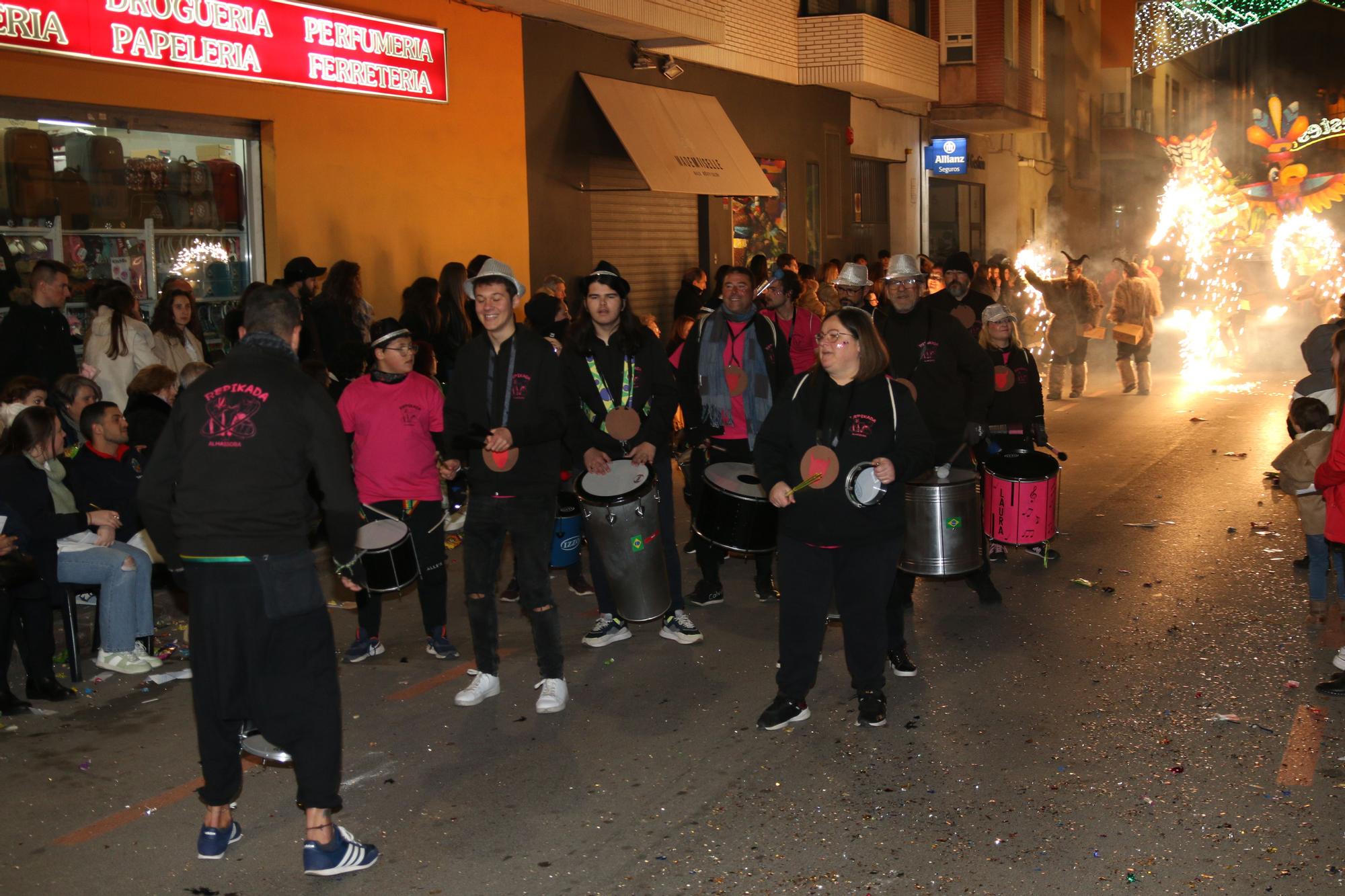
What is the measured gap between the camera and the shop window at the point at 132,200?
420 inches

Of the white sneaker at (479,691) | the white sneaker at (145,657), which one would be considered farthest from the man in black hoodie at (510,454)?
the white sneaker at (145,657)

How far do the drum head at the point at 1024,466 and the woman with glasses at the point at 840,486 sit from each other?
271 cm

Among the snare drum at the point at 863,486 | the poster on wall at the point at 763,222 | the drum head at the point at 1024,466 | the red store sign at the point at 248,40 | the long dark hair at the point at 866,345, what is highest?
the red store sign at the point at 248,40

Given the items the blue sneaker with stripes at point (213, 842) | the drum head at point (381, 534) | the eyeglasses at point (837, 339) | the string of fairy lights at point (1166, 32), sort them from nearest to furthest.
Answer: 1. the blue sneaker with stripes at point (213, 842)
2. the eyeglasses at point (837, 339)
3. the drum head at point (381, 534)
4. the string of fairy lights at point (1166, 32)

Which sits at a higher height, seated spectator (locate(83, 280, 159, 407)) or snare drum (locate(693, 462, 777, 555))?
seated spectator (locate(83, 280, 159, 407))

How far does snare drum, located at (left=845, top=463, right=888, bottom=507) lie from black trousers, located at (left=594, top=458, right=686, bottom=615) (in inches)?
63.5

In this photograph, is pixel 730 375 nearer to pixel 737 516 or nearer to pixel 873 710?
pixel 737 516

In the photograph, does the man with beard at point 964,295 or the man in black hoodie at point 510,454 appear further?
the man with beard at point 964,295

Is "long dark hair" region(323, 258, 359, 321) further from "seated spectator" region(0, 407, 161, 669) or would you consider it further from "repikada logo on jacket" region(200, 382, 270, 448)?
"repikada logo on jacket" region(200, 382, 270, 448)

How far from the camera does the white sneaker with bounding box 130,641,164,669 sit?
7.15 m

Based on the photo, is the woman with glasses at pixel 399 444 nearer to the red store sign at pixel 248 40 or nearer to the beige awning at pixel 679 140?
the red store sign at pixel 248 40

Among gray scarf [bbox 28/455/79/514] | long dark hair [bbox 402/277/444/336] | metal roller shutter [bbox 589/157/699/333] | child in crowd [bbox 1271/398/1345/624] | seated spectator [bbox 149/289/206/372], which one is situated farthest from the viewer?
metal roller shutter [bbox 589/157/699/333]

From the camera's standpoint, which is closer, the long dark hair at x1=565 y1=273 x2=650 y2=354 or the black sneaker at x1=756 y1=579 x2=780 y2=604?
the long dark hair at x1=565 y1=273 x2=650 y2=354

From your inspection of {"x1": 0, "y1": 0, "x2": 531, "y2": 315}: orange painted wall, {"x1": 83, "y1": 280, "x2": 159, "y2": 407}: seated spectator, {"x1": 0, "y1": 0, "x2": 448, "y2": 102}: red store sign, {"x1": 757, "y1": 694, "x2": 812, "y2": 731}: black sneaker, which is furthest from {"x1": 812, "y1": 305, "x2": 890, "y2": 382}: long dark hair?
{"x1": 0, "y1": 0, "x2": 531, "y2": 315}: orange painted wall
